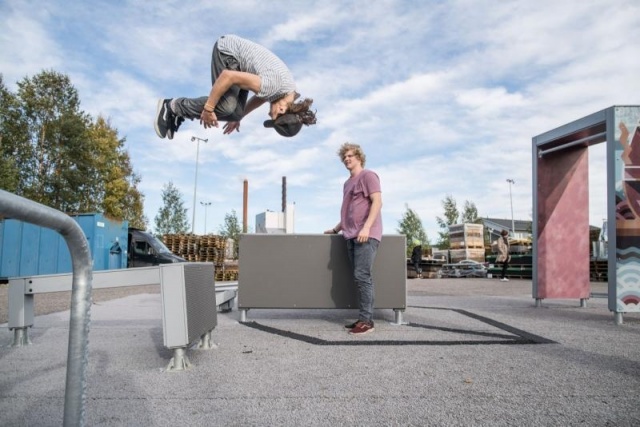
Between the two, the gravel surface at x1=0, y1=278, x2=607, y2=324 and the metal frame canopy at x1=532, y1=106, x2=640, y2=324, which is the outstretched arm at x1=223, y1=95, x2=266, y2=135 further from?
the metal frame canopy at x1=532, y1=106, x2=640, y2=324

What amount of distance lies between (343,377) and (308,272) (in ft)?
8.86

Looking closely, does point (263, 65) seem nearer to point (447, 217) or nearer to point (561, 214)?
point (561, 214)

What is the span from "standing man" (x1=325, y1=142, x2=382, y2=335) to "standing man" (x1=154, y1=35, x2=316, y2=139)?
1.71 m

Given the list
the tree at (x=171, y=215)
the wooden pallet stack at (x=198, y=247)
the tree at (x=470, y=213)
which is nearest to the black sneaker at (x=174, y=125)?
the wooden pallet stack at (x=198, y=247)

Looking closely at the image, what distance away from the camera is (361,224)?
5066 mm

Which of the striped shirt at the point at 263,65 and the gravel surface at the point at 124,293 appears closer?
the striped shirt at the point at 263,65

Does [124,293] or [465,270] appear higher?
[465,270]

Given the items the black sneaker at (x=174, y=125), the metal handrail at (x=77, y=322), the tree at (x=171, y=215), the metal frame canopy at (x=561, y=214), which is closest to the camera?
the metal handrail at (x=77, y=322)

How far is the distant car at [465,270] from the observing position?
2344 cm

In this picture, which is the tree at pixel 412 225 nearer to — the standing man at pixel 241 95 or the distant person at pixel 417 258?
the distant person at pixel 417 258

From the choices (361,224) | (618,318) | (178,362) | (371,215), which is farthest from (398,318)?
(178,362)

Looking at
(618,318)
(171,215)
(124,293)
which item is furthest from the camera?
(171,215)

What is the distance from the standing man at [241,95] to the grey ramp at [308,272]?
7.96 feet

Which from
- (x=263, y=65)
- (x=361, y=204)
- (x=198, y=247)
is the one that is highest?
(x=263, y=65)
